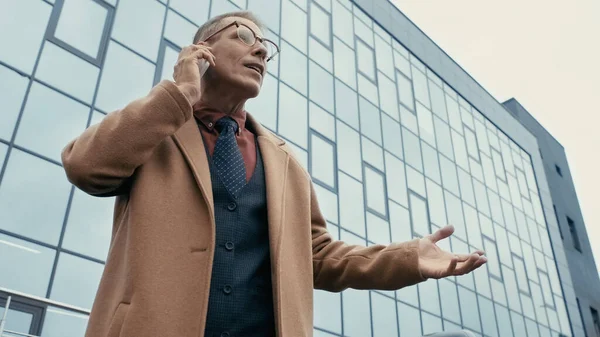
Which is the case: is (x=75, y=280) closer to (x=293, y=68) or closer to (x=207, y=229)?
(x=207, y=229)

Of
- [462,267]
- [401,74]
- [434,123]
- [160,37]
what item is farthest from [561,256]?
[462,267]

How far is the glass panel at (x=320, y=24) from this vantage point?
15977 mm

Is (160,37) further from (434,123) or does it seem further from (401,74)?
(434,123)

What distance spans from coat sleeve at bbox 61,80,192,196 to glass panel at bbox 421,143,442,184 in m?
17.2

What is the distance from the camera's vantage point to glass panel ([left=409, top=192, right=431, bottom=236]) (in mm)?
16422

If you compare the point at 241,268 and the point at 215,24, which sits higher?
the point at 215,24

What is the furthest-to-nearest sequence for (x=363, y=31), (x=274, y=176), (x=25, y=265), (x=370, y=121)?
1. (x=363, y=31)
2. (x=370, y=121)
3. (x=25, y=265)
4. (x=274, y=176)

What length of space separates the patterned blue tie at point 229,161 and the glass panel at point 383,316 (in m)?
12.1

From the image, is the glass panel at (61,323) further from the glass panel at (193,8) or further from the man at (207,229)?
the man at (207,229)

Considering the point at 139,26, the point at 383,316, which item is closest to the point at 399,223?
the point at 383,316

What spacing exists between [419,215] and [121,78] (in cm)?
1002

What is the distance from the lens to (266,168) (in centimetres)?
197

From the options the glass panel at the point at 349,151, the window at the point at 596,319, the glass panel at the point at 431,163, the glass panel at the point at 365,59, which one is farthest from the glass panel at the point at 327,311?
the window at the point at 596,319

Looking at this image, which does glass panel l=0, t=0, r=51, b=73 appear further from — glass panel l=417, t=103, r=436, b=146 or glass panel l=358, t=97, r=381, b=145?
glass panel l=417, t=103, r=436, b=146
